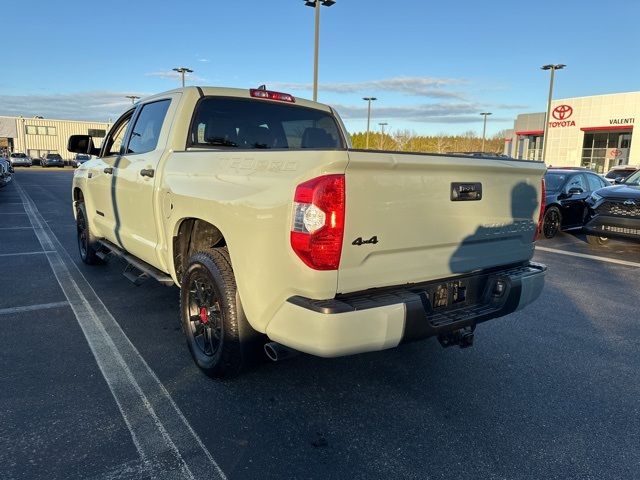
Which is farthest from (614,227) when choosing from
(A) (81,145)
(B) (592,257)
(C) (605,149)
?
(C) (605,149)

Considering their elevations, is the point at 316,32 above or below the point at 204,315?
above

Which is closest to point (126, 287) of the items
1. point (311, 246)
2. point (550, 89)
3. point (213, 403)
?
point (213, 403)

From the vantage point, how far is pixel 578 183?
10961mm

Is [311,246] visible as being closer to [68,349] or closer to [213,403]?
[213,403]

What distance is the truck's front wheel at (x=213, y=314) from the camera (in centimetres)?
300

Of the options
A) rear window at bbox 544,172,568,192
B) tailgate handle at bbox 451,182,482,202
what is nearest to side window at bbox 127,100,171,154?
tailgate handle at bbox 451,182,482,202

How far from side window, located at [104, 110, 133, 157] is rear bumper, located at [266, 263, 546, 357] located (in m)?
3.76

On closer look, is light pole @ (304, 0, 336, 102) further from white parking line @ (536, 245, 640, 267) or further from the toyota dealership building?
the toyota dealership building

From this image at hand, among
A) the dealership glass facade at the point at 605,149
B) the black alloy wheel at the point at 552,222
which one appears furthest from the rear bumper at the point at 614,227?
the dealership glass facade at the point at 605,149

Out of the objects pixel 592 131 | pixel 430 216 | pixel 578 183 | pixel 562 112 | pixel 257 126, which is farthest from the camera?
pixel 562 112

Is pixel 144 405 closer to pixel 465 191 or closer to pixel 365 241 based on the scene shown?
pixel 365 241

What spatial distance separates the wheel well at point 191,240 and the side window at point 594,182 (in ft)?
34.2

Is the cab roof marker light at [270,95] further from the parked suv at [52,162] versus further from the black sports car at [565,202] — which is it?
the parked suv at [52,162]

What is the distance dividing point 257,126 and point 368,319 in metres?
2.56
